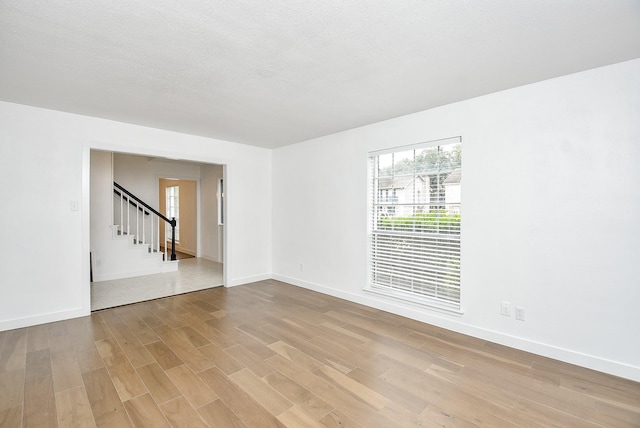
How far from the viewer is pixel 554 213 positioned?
2684mm

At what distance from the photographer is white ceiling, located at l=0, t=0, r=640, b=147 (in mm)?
1761

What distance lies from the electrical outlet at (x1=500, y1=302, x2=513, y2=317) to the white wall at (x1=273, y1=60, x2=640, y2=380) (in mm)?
43

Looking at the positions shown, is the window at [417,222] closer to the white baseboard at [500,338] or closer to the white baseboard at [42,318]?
the white baseboard at [500,338]

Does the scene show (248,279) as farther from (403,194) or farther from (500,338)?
(500,338)

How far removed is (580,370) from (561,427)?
94 centimetres

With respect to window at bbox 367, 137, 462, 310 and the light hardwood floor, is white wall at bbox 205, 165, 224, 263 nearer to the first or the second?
the light hardwood floor

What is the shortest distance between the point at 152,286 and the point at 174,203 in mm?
5270

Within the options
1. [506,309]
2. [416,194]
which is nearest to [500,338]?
[506,309]

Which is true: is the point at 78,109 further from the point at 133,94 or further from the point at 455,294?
the point at 455,294

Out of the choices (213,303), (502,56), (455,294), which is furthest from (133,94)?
(455,294)

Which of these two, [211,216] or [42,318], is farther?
[211,216]

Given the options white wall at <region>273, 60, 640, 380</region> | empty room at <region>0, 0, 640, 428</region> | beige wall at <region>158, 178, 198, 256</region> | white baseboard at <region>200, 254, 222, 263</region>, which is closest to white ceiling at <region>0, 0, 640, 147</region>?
empty room at <region>0, 0, 640, 428</region>

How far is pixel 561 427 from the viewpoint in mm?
1830

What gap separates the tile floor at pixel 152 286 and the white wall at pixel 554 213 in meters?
3.59
